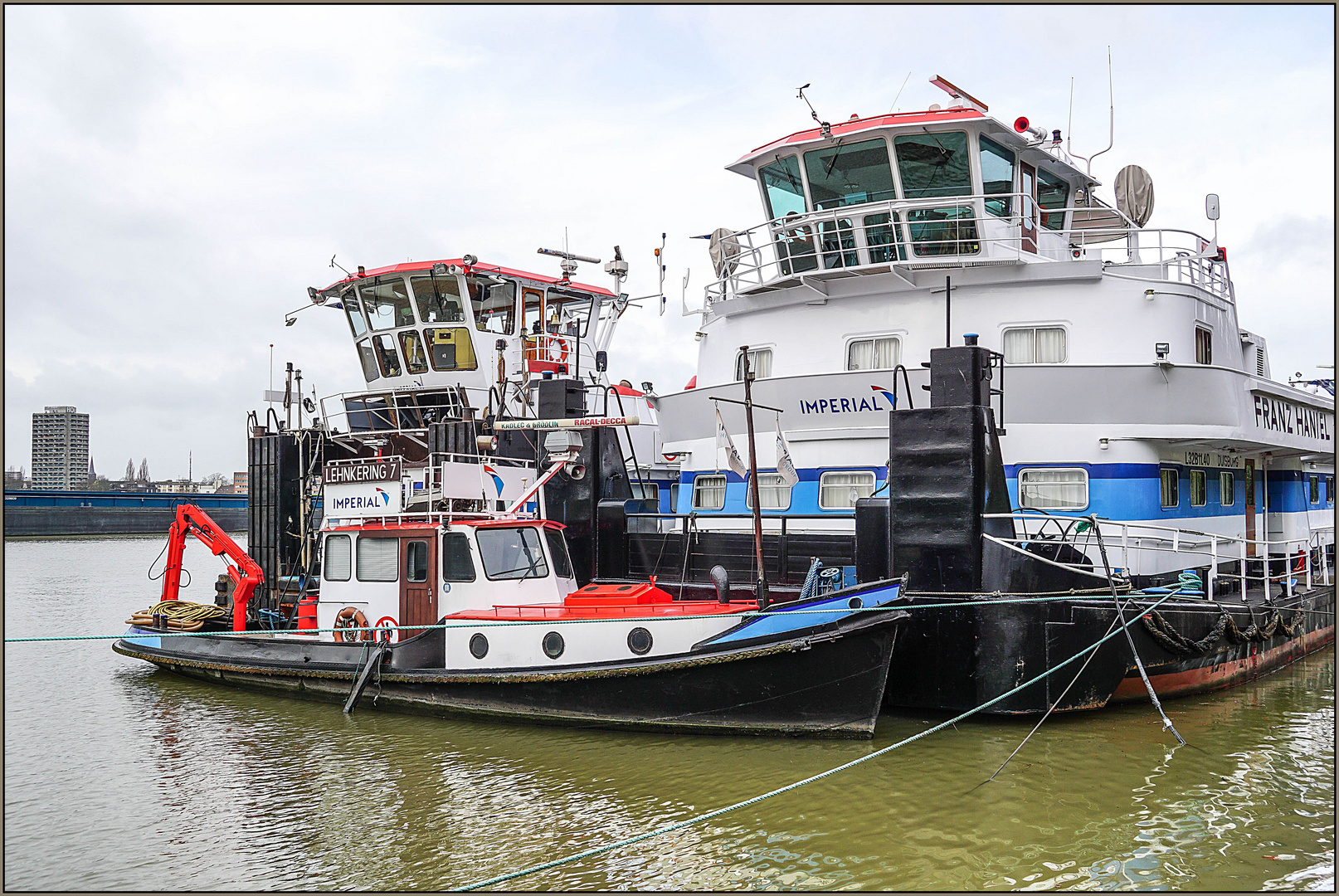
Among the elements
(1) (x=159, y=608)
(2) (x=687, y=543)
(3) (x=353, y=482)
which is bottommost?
(1) (x=159, y=608)

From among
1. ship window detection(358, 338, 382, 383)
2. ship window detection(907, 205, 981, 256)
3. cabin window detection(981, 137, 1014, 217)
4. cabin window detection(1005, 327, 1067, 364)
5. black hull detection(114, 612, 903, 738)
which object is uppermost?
cabin window detection(981, 137, 1014, 217)

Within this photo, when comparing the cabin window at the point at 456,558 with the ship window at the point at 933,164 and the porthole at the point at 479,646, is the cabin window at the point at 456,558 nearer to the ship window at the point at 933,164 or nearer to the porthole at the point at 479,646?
the porthole at the point at 479,646

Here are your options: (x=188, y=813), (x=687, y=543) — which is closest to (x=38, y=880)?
(x=188, y=813)

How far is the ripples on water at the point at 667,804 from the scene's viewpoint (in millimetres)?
7590

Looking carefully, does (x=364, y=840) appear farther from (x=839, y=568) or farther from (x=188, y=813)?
(x=839, y=568)

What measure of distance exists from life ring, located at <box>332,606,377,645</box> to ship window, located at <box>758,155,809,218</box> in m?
9.39

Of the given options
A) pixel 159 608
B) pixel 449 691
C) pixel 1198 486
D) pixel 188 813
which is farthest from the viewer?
pixel 159 608

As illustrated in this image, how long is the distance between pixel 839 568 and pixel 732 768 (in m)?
3.92

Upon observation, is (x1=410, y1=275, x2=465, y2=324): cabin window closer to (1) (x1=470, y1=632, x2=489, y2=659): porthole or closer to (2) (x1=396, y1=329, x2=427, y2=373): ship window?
(2) (x1=396, y1=329, x2=427, y2=373): ship window

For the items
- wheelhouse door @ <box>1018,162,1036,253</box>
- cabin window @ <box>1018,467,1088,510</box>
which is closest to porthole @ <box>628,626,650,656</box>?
cabin window @ <box>1018,467,1088,510</box>

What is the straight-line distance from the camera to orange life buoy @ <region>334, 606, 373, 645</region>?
13094 mm

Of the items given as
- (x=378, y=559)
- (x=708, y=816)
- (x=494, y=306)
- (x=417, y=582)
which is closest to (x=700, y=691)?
(x=708, y=816)

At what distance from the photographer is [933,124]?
47.0ft

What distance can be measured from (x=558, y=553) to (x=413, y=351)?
402 inches
